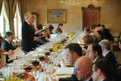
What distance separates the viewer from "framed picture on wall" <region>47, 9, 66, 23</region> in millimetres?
15672

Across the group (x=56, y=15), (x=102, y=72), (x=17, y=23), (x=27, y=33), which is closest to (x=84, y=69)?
(x=102, y=72)

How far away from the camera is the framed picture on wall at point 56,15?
15.7 meters

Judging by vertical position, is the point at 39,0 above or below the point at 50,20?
above

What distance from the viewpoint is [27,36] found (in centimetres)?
618

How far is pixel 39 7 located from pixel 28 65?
12486 mm

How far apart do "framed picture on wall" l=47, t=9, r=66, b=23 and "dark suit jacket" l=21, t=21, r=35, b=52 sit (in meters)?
9.45

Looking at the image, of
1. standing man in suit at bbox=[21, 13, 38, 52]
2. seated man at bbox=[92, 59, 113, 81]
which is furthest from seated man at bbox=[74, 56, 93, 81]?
standing man in suit at bbox=[21, 13, 38, 52]

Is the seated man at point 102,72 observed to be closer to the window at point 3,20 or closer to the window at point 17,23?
the window at point 3,20

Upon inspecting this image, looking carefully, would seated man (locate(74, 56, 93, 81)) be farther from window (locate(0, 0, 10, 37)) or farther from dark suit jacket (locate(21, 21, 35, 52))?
window (locate(0, 0, 10, 37))

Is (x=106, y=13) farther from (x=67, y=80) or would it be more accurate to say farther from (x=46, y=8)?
(x=67, y=80)

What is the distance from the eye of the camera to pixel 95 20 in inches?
619

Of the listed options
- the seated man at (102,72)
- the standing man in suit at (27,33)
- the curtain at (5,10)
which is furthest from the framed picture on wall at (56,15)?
the seated man at (102,72)

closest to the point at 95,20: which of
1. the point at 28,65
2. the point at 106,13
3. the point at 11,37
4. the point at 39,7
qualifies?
the point at 106,13

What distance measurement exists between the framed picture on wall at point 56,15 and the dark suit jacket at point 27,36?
9.45 meters
